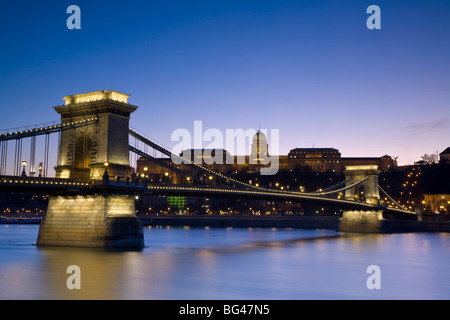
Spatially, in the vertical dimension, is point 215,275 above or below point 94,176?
below

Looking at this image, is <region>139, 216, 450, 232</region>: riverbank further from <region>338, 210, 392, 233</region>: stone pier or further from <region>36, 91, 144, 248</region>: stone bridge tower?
<region>36, 91, 144, 248</region>: stone bridge tower

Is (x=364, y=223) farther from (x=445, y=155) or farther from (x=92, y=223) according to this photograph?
(x=445, y=155)

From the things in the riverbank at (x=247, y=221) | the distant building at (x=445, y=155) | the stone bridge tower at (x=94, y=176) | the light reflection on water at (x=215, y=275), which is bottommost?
the light reflection on water at (x=215, y=275)

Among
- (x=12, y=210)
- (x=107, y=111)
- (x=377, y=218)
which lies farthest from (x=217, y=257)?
(x=12, y=210)

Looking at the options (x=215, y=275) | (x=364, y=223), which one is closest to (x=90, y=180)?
(x=215, y=275)

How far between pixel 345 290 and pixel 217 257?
1646cm

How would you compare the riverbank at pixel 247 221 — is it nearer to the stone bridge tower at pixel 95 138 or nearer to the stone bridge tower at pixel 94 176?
the stone bridge tower at pixel 95 138

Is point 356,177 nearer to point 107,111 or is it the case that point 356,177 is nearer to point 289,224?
point 289,224

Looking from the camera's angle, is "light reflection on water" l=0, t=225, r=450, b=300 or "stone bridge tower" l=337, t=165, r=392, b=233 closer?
"light reflection on water" l=0, t=225, r=450, b=300

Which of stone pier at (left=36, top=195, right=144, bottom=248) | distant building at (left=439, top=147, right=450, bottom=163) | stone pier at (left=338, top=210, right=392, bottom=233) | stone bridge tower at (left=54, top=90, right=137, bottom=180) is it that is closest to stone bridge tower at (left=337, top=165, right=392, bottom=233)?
stone pier at (left=338, top=210, right=392, bottom=233)

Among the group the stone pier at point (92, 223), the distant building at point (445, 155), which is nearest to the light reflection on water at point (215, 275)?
the stone pier at point (92, 223)

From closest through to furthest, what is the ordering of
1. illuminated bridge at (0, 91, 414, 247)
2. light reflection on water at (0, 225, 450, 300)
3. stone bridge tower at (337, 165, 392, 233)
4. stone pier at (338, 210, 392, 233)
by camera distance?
light reflection on water at (0, 225, 450, 300), illuminated bridge at (0, 91, 414, 247), stone pier at (338, 210, 392, 233), stone bridge tower at (337, 165, 392, 233)

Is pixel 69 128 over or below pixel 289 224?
over

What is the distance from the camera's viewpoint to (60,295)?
22.3 meters
